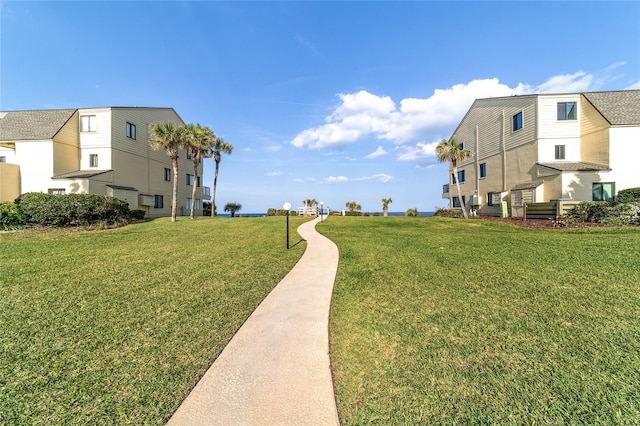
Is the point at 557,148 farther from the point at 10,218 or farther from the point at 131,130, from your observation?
the point at 131,130

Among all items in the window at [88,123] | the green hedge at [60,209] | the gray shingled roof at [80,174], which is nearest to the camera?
the green hedge at [60,209]

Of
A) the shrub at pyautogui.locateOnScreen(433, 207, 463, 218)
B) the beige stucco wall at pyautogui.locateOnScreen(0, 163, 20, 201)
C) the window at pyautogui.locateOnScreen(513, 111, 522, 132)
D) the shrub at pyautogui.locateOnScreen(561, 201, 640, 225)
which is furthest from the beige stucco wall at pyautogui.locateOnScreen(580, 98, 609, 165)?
the beige stucco wall at pyautogui.locateOnScreen(0, 163, 20, 201)

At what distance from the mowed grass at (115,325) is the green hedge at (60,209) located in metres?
5.82

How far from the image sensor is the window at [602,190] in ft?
56.5

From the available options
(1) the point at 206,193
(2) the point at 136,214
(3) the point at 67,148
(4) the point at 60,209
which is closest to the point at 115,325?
(4) the point at 60,209

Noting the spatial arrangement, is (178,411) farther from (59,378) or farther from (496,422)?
(496,422)

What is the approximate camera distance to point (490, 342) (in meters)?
3.21

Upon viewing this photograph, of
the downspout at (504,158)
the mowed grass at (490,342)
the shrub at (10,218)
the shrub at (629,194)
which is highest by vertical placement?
the downspout at (504,158)

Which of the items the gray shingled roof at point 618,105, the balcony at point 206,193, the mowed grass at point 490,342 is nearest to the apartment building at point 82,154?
the balcony at point 206,193

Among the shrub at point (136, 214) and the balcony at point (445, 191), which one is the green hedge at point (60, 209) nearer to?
the shrub at point (136, 214)

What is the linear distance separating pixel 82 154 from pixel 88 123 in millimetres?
2668

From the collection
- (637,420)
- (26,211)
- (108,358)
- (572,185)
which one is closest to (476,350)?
(637,420)

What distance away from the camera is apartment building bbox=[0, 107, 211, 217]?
62.5 ft

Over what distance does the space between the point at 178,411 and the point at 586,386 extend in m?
3.90
